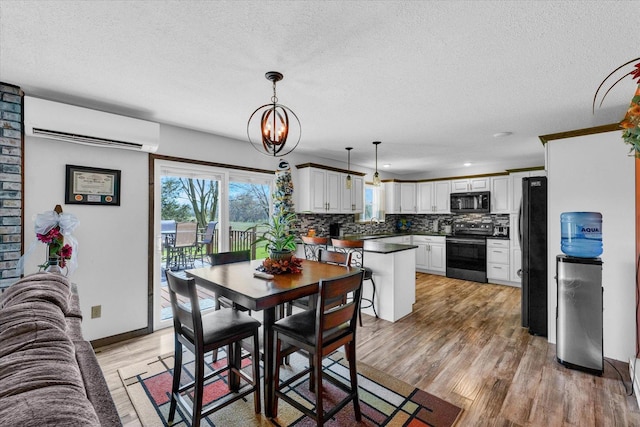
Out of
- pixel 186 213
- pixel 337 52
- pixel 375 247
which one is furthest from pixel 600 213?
pixel 186 213

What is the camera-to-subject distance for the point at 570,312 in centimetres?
264

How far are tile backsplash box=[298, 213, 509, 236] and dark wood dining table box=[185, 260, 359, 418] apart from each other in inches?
110

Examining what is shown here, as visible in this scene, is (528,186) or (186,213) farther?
(186,213)

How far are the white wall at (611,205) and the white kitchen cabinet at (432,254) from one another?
3314 mm

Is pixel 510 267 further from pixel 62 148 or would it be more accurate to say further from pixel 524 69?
pixel 62 148

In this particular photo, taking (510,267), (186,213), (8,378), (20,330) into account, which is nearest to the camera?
(8,378)

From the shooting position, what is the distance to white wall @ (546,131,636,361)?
2785 millimetres

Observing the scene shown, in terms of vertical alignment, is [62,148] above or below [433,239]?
above

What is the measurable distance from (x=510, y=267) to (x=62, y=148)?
22.2 feet

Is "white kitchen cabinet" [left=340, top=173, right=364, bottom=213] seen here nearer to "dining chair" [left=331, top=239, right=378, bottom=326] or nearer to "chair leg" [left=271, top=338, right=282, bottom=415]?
"dining chair" [left=331, top=239, right=378, bottom=326]

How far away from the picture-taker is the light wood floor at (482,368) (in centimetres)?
205

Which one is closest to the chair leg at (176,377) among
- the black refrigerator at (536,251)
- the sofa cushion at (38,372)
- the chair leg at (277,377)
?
the chair leg at (277,377)

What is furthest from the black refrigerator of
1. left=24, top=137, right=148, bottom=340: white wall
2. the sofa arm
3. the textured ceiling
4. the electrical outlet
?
the electrical outlet

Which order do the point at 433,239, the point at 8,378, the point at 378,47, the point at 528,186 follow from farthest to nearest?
the point at 433,239 → the point at 528,186 → the point at 378,47 → the point at 8,378
